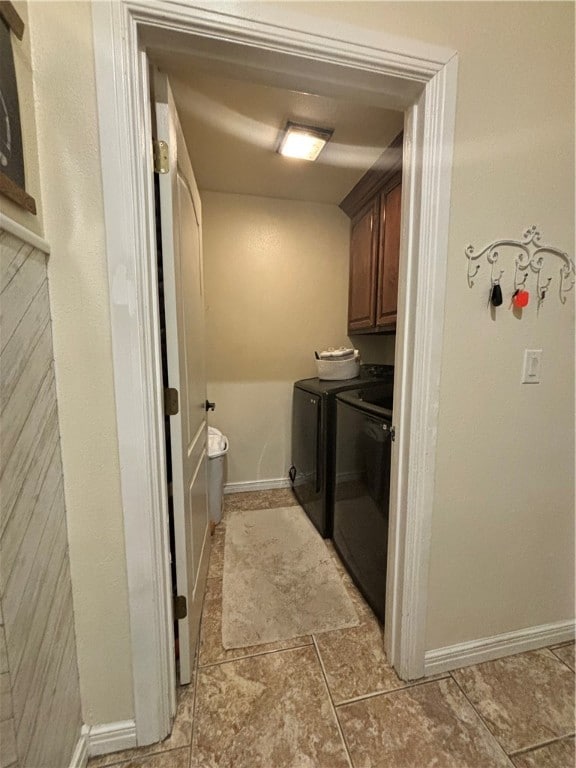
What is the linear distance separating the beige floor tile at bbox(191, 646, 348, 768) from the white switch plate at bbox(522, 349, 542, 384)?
135cm

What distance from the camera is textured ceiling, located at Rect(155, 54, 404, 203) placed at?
131 centimetres

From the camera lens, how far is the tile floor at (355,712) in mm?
901

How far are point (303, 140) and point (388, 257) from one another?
81 cm

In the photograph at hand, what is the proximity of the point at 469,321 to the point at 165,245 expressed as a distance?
1.02 meters

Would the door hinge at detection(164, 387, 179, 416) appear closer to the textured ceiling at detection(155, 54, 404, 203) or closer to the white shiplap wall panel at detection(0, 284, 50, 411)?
the white shiplap wall panel at detection(0, 284, 50, 411)

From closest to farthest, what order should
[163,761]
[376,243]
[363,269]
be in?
1. [163,761]
2. [376,243]
3. [363,269]

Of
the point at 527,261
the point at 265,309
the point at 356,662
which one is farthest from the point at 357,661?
the point at 265,309

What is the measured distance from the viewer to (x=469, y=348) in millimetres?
1021

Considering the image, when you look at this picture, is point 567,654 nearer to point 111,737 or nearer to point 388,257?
point 111,737

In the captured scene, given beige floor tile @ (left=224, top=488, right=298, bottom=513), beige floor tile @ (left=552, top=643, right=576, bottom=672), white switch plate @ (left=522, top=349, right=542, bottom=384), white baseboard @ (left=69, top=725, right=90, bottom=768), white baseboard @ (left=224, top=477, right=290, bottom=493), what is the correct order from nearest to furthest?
white baseboard @ (left=69, top=725, right=90, bottom=768) < white switch plate @ (left=522, top=349, right=542, bottom=384) < beige floor tile @ (left=552, top=643, right=576, bottom=672) < beige floor tile @ (left=224, top=488, right=298, bottom=513) < white baseboard @ (left=224, top=477, right=290, bottom=493)

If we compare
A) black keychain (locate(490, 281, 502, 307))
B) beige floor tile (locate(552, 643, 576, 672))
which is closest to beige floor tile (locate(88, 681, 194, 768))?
beige floor tile (locate(552, 643, 576, 672))

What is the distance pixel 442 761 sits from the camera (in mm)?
893

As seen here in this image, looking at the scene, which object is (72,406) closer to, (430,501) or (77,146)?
(77,146)

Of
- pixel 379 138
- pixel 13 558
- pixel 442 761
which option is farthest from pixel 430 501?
pixel 379 138
